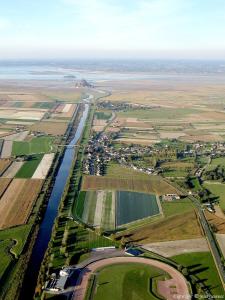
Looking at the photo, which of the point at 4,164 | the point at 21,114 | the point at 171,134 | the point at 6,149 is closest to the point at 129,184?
the point at 4,164

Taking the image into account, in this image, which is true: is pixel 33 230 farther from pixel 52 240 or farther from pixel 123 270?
pixel 123 270

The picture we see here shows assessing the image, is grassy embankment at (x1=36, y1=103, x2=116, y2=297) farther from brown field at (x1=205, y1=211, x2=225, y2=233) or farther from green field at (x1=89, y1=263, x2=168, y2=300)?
brown field at (x1=205, y1=211, x2=225, y2=233)

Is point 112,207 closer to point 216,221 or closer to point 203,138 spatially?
point 216,221

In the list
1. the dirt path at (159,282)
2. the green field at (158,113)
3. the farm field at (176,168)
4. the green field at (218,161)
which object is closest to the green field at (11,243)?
the dirt path at (159,282)

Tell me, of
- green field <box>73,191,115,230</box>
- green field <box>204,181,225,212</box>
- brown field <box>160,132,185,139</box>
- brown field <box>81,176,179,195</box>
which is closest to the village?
brown field <box>81,176,179,195</box>

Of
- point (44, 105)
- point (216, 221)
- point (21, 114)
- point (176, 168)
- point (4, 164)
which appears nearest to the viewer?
point (216, 221)
